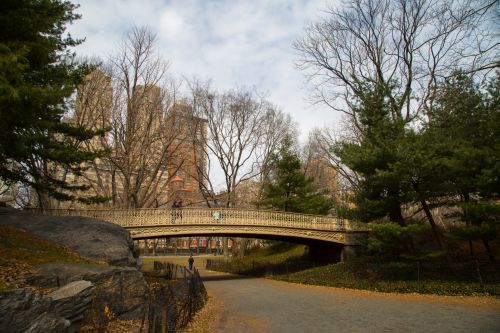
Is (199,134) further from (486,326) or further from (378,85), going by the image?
(486,326)

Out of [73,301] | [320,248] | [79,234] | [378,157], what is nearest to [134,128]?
[79,234]

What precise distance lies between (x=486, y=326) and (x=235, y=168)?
28.6m

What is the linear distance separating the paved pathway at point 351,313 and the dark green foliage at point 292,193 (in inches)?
548

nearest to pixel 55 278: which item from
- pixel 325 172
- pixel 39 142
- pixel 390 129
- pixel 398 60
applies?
pixel 39 142

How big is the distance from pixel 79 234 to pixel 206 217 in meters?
8.64

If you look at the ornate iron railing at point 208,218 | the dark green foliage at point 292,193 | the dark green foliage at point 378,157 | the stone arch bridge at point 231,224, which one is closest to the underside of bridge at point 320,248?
the stone arch bridge at point 231,224

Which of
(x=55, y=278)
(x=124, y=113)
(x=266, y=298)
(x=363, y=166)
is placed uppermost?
(x=124, y=113)

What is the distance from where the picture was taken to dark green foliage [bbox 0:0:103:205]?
27.1ft

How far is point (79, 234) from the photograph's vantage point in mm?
14492

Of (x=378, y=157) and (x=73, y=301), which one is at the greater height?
(x=378, y=157)

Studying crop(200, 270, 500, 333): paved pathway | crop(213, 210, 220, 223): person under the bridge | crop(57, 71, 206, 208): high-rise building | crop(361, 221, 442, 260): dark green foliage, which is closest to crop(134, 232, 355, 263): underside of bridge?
crop(213, 210, 220, 223): person under the bridge

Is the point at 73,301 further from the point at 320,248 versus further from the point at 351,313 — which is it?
the point at 320,248

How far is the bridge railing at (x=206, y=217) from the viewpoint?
20.0m

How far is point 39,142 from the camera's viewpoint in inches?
530
